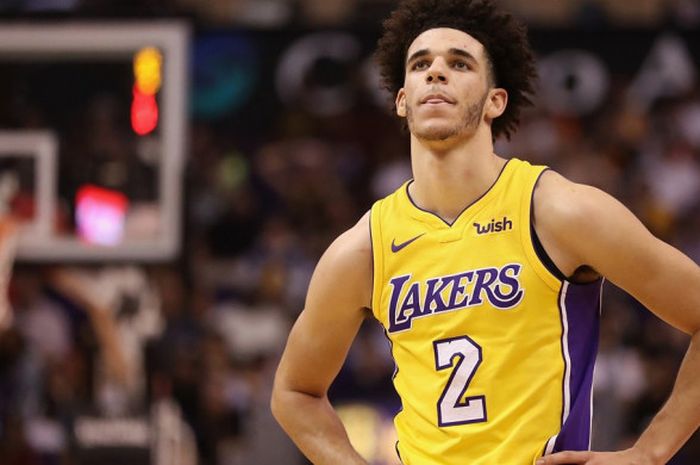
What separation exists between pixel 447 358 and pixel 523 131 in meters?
8.93

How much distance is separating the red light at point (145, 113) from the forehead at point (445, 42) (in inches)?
248

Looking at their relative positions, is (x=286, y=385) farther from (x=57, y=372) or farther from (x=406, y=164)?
(x=406, y=164)

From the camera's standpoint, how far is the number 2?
4434 mm

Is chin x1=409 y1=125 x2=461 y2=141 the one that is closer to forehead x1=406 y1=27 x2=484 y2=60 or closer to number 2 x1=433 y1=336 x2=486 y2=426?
forehead x1=406 y1=27 x2=484 y2=60

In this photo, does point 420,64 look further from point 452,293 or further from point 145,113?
point 145,113

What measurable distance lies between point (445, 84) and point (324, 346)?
103 centimetres

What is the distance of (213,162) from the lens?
43.7ft

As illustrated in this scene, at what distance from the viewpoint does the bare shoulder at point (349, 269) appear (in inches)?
187

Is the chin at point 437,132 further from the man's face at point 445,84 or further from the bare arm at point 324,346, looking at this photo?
the bare arm at point 324,346

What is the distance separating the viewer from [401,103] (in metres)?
4.87

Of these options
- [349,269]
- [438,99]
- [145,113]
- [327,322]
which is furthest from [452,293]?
[145,113]

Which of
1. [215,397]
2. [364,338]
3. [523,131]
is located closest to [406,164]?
[523,131]

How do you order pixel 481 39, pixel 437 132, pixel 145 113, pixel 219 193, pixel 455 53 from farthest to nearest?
pixel 219 193 < pixel 145 113 < pixel 481 39 < pixel 455 53 < pixel 437 132

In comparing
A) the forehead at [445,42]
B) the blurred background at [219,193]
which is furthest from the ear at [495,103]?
the blurred background at [219,193]
